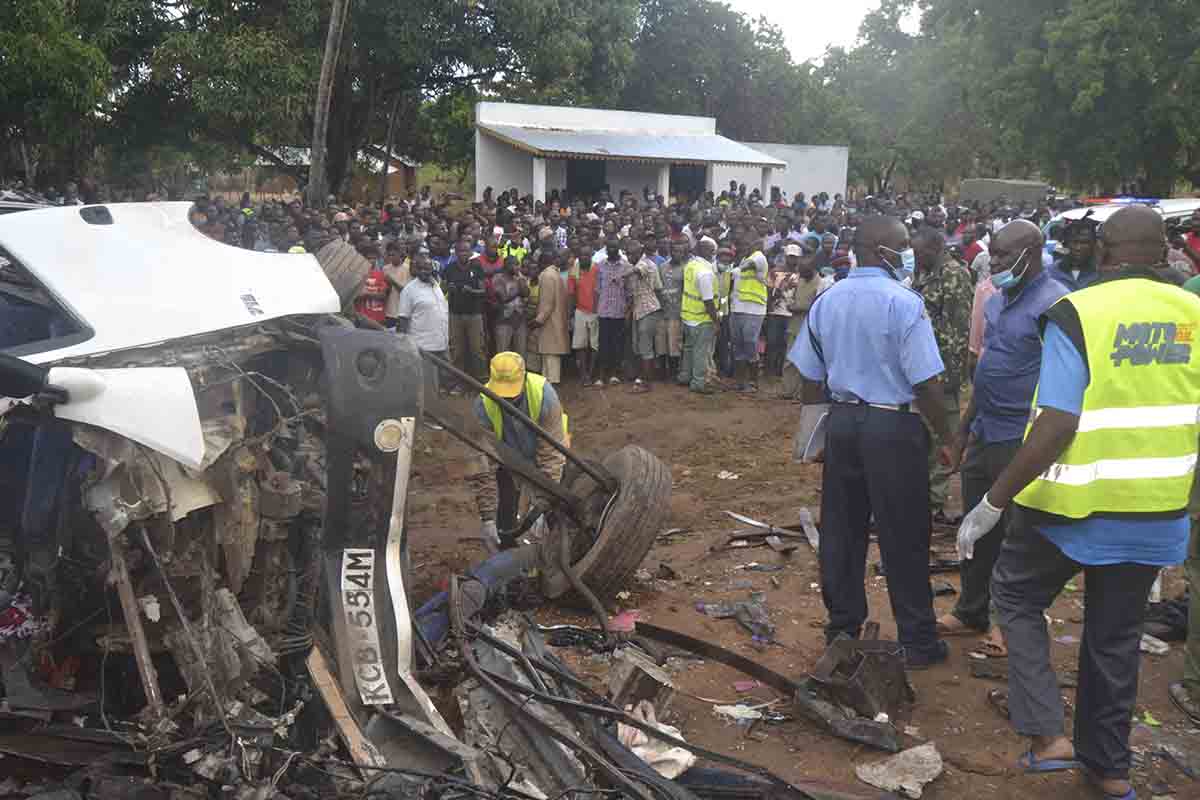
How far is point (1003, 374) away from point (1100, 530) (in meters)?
1.49

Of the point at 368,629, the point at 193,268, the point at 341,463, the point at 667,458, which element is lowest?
the point at 667,458

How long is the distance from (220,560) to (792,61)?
149 ft

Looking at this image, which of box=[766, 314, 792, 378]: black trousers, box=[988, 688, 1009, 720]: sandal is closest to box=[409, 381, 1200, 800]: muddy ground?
box=[988, 688, 1009, 720]: sandal

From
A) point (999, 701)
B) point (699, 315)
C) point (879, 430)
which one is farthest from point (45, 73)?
point (999, 701)

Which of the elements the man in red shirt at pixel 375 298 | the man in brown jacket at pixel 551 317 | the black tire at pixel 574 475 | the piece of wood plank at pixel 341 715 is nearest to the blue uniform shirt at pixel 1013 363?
the black tire at pixel 574 475

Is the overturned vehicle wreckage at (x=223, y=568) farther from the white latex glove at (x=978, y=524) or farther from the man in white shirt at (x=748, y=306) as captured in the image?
the man in white shirt at (x=748, y=306)

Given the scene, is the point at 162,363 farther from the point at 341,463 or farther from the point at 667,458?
the point at 667,458

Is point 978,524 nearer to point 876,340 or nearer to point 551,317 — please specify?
point 876,340

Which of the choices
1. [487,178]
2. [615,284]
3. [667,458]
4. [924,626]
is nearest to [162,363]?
[924,626]

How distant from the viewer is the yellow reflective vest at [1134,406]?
371 cm

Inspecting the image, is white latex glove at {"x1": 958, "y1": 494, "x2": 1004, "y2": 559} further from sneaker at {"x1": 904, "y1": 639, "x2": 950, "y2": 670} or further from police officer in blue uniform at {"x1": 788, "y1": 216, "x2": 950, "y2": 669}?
sneaker at {"x1": 904, "y1": 639, "x2": 950, "y2": 670}

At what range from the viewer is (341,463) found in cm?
330

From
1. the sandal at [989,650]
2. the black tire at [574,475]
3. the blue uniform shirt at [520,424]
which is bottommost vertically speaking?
Result: the sandal at [989,650]

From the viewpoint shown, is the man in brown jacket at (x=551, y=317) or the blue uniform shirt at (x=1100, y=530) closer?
the blue uniform shirt at (x=1100, y=530)
